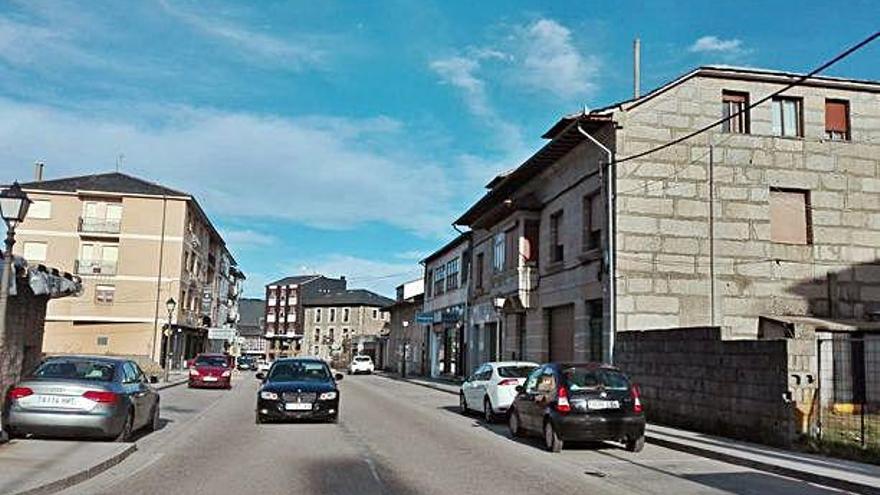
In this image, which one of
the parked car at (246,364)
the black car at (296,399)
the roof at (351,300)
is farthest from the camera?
the roof at (351,300)

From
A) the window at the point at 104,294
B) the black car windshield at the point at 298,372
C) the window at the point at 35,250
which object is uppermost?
the window at the point at 35,250

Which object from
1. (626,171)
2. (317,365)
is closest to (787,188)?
(626,171)

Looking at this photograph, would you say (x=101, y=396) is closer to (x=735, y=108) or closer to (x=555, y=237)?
(x=555, y=237)

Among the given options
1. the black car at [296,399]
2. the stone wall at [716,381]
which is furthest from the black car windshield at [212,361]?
the stone wall at [716,381]

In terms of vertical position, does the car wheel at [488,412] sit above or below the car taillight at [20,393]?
below

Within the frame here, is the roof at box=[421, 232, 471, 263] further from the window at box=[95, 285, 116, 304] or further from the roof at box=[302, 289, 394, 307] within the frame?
the roof at box=[302, 289, 394, 307]

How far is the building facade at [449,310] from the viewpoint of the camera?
43438 millimetres

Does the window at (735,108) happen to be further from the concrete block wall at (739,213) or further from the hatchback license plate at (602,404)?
the hatchback license plate at (602,404)

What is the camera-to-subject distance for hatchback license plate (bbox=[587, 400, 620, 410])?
1373 centimetres

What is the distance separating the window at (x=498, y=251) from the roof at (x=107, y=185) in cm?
3658

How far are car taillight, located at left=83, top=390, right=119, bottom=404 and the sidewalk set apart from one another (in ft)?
31.9

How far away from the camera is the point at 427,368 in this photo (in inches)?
2206

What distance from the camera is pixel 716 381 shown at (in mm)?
16094

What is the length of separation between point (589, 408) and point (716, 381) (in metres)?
3.83
